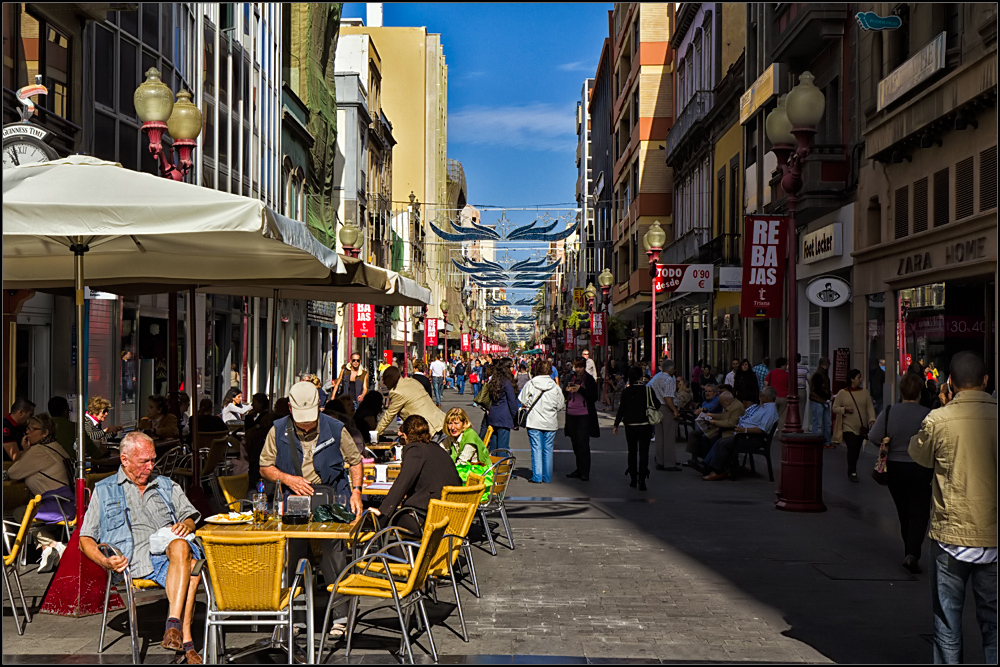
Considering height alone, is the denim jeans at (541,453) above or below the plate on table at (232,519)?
below

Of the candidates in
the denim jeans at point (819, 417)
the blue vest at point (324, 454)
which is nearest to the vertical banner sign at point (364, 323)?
the denim jeans at point (819, 417)

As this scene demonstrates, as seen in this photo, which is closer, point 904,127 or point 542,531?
point 542,531

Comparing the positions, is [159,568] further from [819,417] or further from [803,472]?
[819,417]

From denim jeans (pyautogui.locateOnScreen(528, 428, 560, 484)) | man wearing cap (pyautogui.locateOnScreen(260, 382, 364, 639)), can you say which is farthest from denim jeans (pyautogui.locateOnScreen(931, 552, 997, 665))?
denim jeans (pyautogui.locateOnScreen(528, 428, 560, 484))

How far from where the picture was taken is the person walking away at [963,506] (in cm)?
575

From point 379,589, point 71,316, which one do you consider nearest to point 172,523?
point 379,589

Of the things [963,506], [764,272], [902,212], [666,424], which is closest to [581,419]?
[666,424]

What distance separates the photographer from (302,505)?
721cm

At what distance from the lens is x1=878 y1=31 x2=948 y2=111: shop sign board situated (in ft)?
55.4

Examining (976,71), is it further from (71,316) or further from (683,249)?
(683,249)

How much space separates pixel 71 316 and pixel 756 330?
58.4ft

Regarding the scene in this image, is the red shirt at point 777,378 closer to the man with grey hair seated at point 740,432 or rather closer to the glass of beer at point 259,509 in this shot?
the man with grey hair seated at point 740,432

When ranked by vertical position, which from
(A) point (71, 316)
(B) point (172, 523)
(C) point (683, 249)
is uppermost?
(C) point (683, 249)

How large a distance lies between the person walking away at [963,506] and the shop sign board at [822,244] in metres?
17.3
